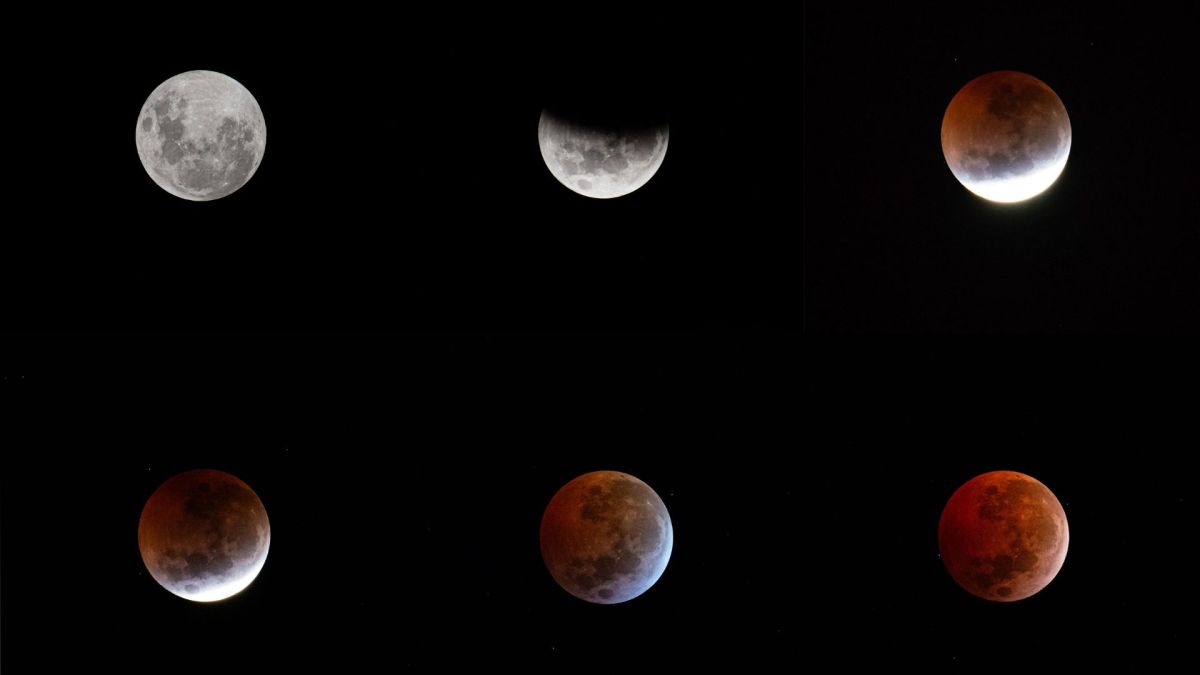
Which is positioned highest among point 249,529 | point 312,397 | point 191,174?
point 191,174

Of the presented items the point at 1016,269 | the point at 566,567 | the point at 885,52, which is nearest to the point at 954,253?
the point at 1016,269

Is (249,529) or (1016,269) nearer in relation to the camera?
(249,529)

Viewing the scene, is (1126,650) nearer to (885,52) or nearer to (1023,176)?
(1023,176)

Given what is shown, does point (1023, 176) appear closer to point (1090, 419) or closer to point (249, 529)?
point (1090, 419)

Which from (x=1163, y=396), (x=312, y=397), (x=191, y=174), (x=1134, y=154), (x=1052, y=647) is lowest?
(x=1052, y=647)

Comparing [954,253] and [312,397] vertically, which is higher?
[954,253]

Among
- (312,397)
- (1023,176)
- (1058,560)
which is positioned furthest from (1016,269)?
(312,397)
